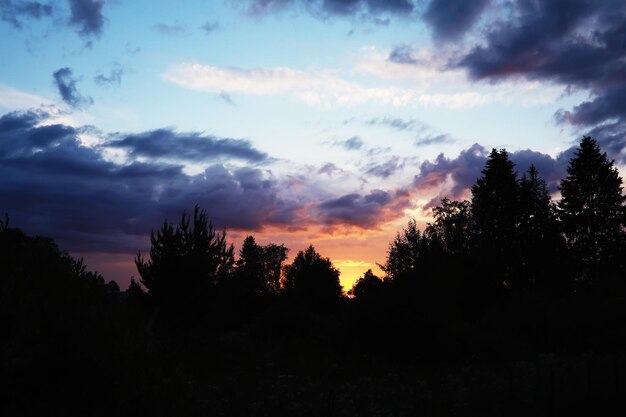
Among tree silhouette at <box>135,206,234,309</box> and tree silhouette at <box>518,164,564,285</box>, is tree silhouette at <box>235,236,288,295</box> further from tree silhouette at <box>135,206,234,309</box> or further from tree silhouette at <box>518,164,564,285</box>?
tree silhouette at <box>135,206,234,309</box>

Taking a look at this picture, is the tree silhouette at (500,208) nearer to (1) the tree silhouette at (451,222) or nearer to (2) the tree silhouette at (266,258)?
(1) the tree silhouette at (451,222)

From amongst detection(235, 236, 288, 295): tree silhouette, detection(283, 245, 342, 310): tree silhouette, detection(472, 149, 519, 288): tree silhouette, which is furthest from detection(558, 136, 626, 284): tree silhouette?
detection(235, 236, 288, 295): tree silhouette

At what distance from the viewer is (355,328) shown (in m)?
26.1

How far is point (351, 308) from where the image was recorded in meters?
26.7

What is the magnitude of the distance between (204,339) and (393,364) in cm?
1172

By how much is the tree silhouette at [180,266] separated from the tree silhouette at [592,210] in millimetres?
35176

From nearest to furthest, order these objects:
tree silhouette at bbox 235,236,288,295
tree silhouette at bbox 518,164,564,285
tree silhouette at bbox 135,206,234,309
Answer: tree silhouette at bbox 135,206,234,309 < tree silhouette at bbox 518,164,564,285 < tree silhouette at bbox 235,236,288,295

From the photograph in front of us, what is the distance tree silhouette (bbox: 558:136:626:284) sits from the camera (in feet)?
146

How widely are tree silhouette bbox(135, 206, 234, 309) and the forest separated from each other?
0.07 meters

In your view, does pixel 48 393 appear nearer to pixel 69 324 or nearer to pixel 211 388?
pixel 69 324

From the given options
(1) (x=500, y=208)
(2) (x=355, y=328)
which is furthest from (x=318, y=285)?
(2) (x=355, y=328)

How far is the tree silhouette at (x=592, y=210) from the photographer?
44406 mm

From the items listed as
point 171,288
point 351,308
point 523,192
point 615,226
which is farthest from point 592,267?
point 171,288

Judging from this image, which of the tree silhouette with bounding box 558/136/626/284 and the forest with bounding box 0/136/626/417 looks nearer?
the forest with bounding box 0/136/626/417
